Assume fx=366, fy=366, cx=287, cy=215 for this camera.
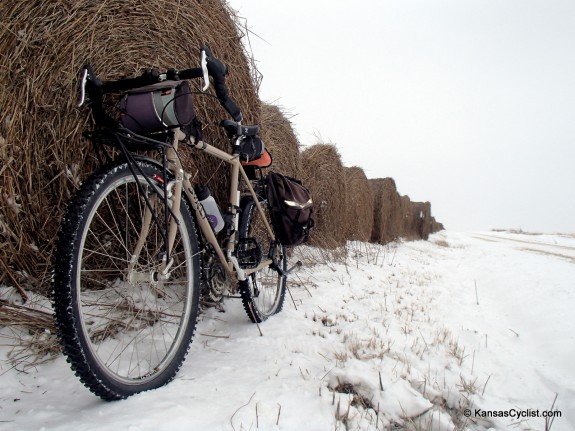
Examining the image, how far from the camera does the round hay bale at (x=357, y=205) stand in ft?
23.1

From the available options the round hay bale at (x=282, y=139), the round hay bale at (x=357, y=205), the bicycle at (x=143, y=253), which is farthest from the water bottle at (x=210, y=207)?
the round hay bale at (x=357, y=205)

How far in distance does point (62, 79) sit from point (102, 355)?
54.4 inches

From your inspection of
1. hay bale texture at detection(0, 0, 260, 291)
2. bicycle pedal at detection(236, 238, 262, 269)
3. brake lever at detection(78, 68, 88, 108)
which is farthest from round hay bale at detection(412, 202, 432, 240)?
brake lever at detection(78, 68, 88, 108)

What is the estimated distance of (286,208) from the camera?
2465 millimetres

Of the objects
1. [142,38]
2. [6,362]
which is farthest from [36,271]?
[142,38]

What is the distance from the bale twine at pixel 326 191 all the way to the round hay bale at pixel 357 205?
314mm

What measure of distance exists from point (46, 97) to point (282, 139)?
337cm

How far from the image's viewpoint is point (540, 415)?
1.64 m

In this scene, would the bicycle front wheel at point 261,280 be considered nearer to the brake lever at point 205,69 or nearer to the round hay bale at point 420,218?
the brake lever at point 205,69

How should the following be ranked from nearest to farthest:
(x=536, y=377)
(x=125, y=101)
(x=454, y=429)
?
1. (x=454, y=429)
2. (x=125, y=101)
3. (x=536, y=377)

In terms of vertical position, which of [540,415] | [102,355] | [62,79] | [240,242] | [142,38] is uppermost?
[142,38]

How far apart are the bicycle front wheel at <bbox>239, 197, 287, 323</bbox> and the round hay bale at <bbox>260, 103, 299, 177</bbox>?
185 centimetres

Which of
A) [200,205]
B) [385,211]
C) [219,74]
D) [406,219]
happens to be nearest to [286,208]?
[200,205]

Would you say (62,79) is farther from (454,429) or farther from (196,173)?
(454,429)
